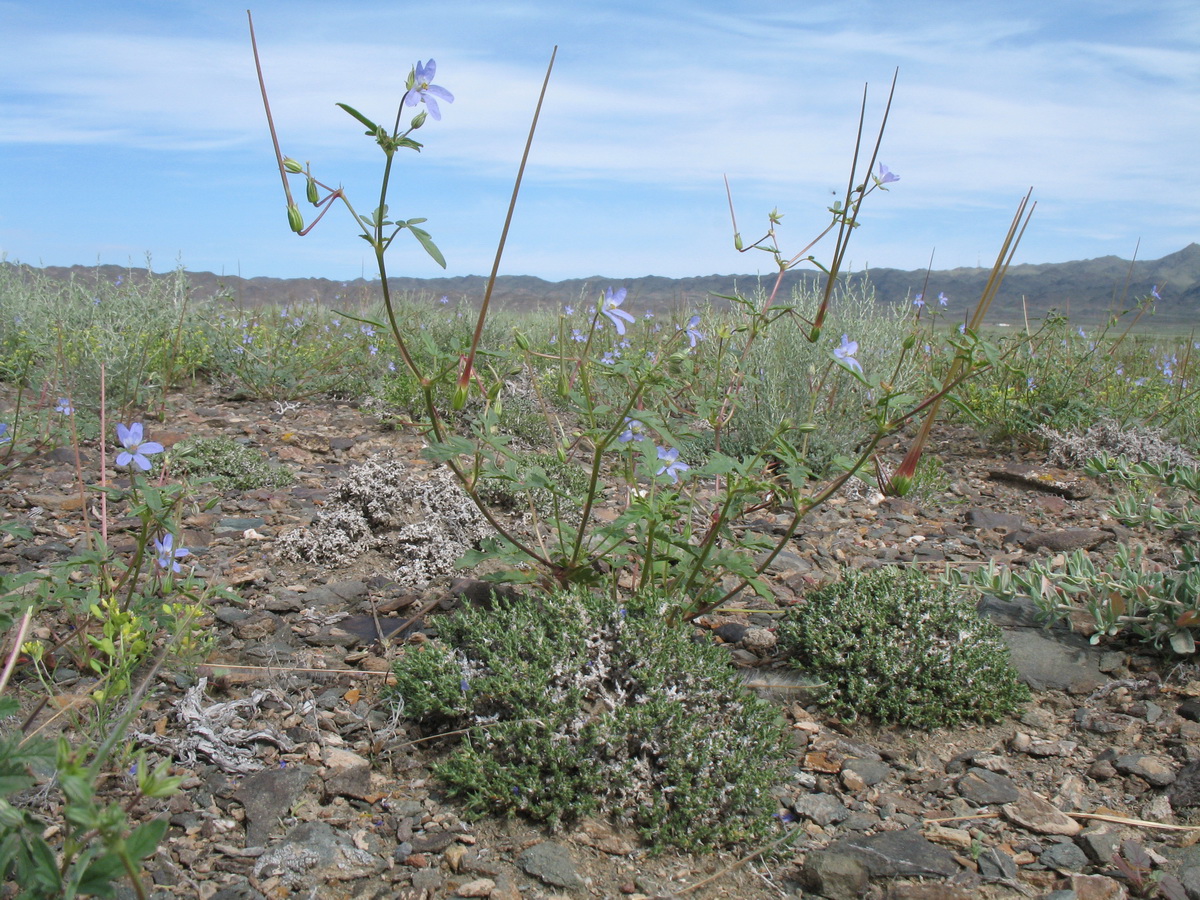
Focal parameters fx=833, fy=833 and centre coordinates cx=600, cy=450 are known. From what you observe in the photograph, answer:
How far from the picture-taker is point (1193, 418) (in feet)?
19.6

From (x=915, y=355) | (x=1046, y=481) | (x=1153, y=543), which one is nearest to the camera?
Result: (x=1153, y=543)

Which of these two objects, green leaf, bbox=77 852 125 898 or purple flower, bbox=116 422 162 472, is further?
purple flower, bbox=116 422 162 472

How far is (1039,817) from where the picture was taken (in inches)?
83.1

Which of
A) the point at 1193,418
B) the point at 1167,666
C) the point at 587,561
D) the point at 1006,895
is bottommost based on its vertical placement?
the point at 1006,895

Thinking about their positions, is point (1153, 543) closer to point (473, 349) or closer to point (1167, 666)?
point (1167, 666)

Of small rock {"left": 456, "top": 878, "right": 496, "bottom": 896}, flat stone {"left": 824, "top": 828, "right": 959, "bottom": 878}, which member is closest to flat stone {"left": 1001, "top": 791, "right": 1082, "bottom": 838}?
flat stone {"left": 824, "top": 828, "right": 959, "bottom": 878}

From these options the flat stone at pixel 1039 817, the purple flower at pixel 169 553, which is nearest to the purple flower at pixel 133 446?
the purple flower at pixel 169 553

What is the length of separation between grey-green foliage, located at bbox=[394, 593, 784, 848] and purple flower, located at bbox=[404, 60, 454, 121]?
50.2 inches

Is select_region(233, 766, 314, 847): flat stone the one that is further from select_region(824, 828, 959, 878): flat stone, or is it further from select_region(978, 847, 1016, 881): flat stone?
select_region(978, 847, 1016, 881): flat stone

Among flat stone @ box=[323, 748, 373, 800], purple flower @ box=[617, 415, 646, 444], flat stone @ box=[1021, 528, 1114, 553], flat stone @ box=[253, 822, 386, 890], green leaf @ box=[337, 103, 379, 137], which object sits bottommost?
flat stone @ box=[253, 822, 386, 890]

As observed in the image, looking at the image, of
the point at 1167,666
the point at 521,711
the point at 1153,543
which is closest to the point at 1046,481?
the point at 1153,543

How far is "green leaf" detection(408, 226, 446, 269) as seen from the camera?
172 centimetres

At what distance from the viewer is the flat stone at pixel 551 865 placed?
1.77 meters

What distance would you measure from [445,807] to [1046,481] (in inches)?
175
